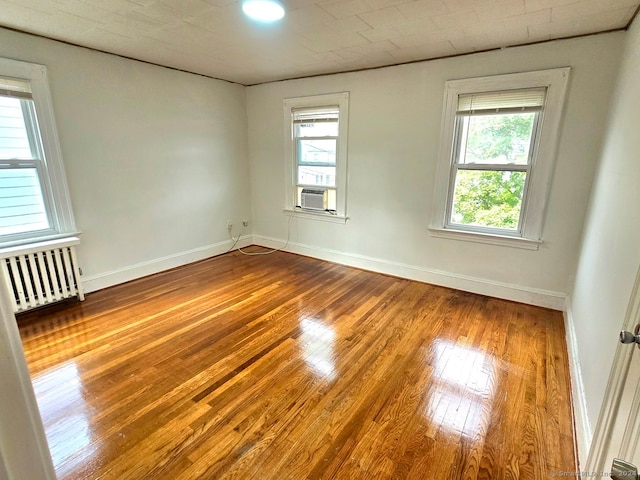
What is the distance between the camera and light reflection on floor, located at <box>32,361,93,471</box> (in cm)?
159

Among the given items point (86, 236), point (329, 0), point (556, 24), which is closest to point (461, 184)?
point (556, 24)

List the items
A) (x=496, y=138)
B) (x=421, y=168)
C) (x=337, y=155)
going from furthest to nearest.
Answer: (x=337, y=155)
(x=421, y=168)
(x=496, y=138)

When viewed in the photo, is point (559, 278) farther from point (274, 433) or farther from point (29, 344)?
point (29, 344)

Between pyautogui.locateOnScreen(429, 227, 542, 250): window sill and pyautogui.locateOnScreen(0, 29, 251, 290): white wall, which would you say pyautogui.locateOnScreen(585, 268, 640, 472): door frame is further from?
pyautogui.locateOnScreen(0, 29, 251, 290): white wall

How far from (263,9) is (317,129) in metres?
2.09

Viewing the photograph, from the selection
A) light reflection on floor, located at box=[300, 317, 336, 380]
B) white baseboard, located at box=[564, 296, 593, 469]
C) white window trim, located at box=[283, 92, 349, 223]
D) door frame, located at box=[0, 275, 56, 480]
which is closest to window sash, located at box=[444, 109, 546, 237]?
white baseboard, located at box=[564, 296, 593, 469]

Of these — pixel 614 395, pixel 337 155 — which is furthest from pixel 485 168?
pixel 614 395

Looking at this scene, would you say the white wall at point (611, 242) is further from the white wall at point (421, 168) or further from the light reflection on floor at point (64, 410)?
the light reflection on floor at point (64, 410)

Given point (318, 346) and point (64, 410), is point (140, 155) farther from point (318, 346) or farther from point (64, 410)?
point (318, 346)

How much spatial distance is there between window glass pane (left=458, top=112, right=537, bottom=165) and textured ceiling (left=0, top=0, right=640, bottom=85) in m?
0.62

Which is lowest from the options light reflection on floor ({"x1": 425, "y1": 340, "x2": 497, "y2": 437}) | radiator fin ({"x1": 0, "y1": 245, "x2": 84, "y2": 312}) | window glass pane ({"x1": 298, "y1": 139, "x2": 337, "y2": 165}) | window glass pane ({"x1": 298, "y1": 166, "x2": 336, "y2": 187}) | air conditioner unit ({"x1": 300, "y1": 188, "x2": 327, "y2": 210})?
light reflection on floor ({"x1": 425, "y1": 340, "x2": 497, "y2": 437})

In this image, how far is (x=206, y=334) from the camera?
2.61m

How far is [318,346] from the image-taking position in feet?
8.05

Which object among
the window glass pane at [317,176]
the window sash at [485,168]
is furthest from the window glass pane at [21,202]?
the window sash at [485,168]
